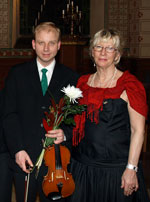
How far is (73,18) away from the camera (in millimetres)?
10000

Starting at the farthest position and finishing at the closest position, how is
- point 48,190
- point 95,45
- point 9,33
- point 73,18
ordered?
1. point 9,33
2. point 73,18
3. point 95,45
4. point 48,190

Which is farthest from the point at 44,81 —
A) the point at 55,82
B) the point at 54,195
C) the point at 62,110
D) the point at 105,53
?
the point at 54,195

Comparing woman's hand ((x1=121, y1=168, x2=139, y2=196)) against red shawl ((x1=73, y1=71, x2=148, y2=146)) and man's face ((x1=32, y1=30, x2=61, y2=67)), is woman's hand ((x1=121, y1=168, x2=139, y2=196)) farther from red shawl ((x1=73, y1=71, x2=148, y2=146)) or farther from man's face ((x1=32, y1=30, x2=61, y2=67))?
man's face ((x1=32, y1=30, x2=61, y2=67))

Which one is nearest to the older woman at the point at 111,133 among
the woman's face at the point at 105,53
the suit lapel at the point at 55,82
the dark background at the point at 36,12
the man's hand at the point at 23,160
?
the woman's face at the point at 105,53

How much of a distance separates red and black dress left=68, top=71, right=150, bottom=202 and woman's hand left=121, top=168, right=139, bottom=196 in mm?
61

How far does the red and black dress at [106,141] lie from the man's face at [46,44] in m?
0.39

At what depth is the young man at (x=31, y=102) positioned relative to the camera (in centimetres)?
236

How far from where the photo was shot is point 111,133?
2.31 m

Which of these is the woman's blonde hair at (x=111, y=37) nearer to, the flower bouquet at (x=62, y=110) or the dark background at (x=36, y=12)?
Answer: the flower bouquet at (x=62, y=110)

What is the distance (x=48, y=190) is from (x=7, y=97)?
0.74m

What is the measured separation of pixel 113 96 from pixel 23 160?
76 cm

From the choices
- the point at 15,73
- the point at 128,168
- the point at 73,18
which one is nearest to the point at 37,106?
the point at 15,73

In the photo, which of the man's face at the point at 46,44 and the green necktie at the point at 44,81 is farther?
the green necktie at the point at 44,81

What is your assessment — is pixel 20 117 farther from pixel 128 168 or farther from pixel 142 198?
pixel 142 198
